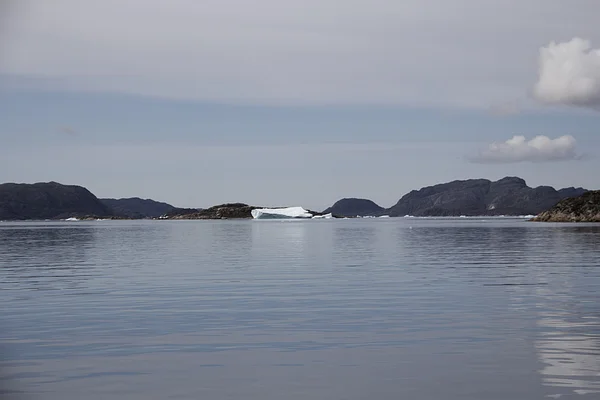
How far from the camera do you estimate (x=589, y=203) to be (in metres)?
181

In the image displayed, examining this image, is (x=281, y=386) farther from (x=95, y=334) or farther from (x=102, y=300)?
(x=102, y=300)

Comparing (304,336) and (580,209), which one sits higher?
(580,209)

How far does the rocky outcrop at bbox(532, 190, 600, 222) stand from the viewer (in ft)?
580

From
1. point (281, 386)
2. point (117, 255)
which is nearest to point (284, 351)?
point (281, 386)

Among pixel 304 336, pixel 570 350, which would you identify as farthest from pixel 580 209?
pixel 304 336

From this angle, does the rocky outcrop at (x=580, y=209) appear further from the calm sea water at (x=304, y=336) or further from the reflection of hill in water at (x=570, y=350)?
the reflection of hill in water at (x=570, y=350)

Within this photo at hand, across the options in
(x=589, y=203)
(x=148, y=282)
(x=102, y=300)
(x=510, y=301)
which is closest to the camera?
(x=510, y=301)

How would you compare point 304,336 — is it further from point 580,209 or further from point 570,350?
point 580,209

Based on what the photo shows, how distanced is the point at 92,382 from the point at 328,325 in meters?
8.91

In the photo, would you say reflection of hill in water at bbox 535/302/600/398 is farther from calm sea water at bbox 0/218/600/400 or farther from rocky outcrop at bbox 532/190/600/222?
rocky outcrop at bbox 532/190/600/222

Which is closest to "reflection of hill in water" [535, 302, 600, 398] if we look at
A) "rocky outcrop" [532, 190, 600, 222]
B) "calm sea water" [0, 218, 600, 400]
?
"calm sea water" [0, 218, 600, 400]

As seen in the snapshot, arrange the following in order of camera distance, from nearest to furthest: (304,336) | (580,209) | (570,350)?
(570,350), (304,336), (580,209)

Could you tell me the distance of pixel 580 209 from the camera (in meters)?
183

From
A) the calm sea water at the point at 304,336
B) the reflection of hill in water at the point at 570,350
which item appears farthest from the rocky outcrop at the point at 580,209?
the reflection of hill in water at the point at 570,350
